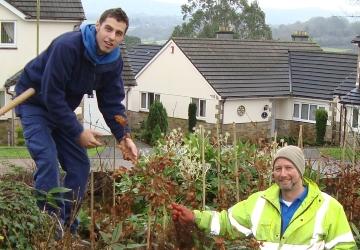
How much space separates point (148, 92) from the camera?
36.5m

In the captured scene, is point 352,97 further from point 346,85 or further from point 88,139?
point 88,139

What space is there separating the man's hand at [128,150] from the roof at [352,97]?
26452mm

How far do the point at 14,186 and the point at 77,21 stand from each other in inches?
981

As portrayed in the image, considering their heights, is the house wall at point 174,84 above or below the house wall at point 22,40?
below

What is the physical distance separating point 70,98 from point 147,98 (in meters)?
31.6

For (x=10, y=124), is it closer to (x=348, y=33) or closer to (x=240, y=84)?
(x=240, y=84)

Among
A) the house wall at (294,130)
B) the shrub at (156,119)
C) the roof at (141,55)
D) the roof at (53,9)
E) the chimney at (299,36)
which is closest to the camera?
the roof at (53,9)

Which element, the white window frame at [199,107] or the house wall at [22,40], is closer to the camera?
the house wall at [22,40]

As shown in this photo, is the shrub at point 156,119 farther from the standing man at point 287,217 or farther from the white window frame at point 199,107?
the standing man at point 287,217

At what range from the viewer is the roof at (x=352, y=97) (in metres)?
30.5

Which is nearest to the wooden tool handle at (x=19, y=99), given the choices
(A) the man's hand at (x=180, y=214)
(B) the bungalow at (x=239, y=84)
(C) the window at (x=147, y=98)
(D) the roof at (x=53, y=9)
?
(A) the man's hand at (x=180, y=214)

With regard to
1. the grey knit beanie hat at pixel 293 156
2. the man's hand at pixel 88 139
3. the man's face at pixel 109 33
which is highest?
the man's face at pixel 109 33

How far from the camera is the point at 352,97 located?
3105 centimetres

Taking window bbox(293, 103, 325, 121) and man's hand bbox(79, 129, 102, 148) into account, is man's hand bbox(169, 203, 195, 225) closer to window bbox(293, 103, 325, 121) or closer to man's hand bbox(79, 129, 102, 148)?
man's hand bbox(79, 129, 102, 148)
